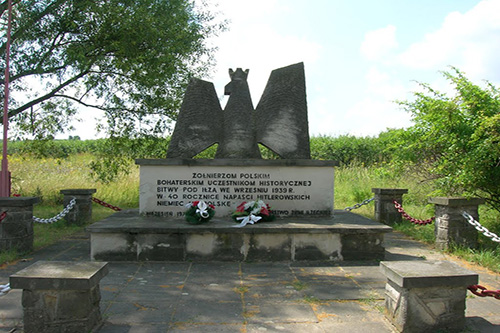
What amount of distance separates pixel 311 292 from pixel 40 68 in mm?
8787

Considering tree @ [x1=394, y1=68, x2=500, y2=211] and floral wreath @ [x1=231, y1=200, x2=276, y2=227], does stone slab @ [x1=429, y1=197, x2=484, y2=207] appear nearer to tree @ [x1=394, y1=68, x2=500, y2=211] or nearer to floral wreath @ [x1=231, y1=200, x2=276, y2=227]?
tree @ [x1=394, y1=68, x2=500, y2=211]

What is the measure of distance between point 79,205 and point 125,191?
4.49 m

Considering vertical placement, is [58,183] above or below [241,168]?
below

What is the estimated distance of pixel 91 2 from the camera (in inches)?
384

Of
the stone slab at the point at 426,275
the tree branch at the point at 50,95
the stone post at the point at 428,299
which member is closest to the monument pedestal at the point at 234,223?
the stone slab at the point at 426,275

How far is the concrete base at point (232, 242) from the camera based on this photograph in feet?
18.1

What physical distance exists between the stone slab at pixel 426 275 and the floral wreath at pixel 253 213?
2.47 metres

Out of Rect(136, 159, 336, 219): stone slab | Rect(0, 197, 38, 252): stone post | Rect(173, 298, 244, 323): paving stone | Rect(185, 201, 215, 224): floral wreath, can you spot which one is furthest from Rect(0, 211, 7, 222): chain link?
Rect(173, 298, 244, 323): paving stone

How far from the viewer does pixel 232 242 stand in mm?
5578

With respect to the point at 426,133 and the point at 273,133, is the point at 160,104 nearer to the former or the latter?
the point at 273,133

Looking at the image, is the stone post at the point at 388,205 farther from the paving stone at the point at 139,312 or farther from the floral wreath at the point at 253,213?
the paving stone at the point at 139,312

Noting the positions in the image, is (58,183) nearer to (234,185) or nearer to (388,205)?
(234,185)

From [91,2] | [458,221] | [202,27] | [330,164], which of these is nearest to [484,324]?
[458,221]

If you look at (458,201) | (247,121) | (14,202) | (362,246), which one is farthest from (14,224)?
(458,201)
